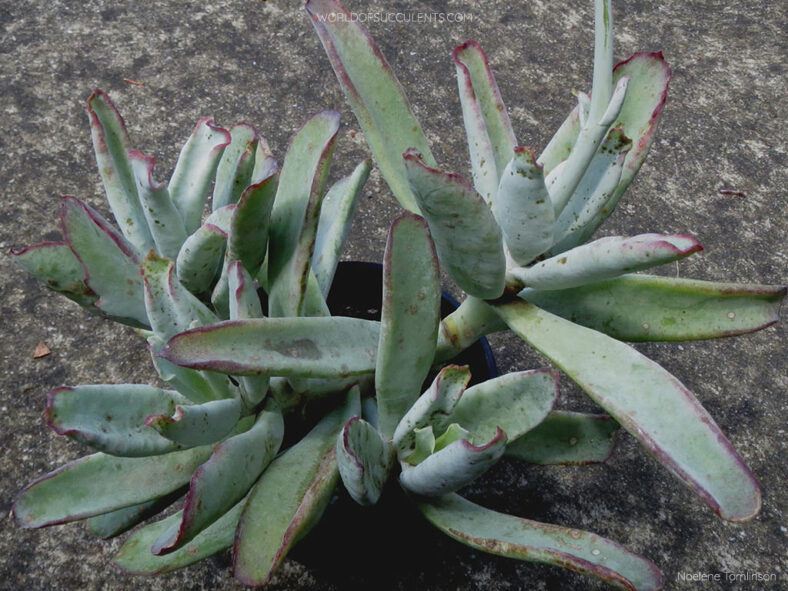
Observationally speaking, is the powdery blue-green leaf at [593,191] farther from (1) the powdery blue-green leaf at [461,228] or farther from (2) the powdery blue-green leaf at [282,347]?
(2) the powdery blue-green leaf at [282,347]

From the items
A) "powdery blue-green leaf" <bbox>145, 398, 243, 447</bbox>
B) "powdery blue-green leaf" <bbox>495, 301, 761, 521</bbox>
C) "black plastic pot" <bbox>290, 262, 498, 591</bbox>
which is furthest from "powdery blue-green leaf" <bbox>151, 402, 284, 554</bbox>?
"powdery blue-green leaf" <bbox>495, 301, 761, 521</bbox>

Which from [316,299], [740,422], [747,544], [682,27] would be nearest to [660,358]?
[740,422]

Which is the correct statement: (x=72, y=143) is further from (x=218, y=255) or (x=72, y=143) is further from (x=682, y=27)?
(x=682, y=27)

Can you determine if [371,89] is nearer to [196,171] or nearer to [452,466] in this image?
[196,171]

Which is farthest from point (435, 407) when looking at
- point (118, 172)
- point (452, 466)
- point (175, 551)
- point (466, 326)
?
point (118, 172)

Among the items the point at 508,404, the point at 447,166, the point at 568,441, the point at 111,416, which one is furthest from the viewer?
the point at 447,166
